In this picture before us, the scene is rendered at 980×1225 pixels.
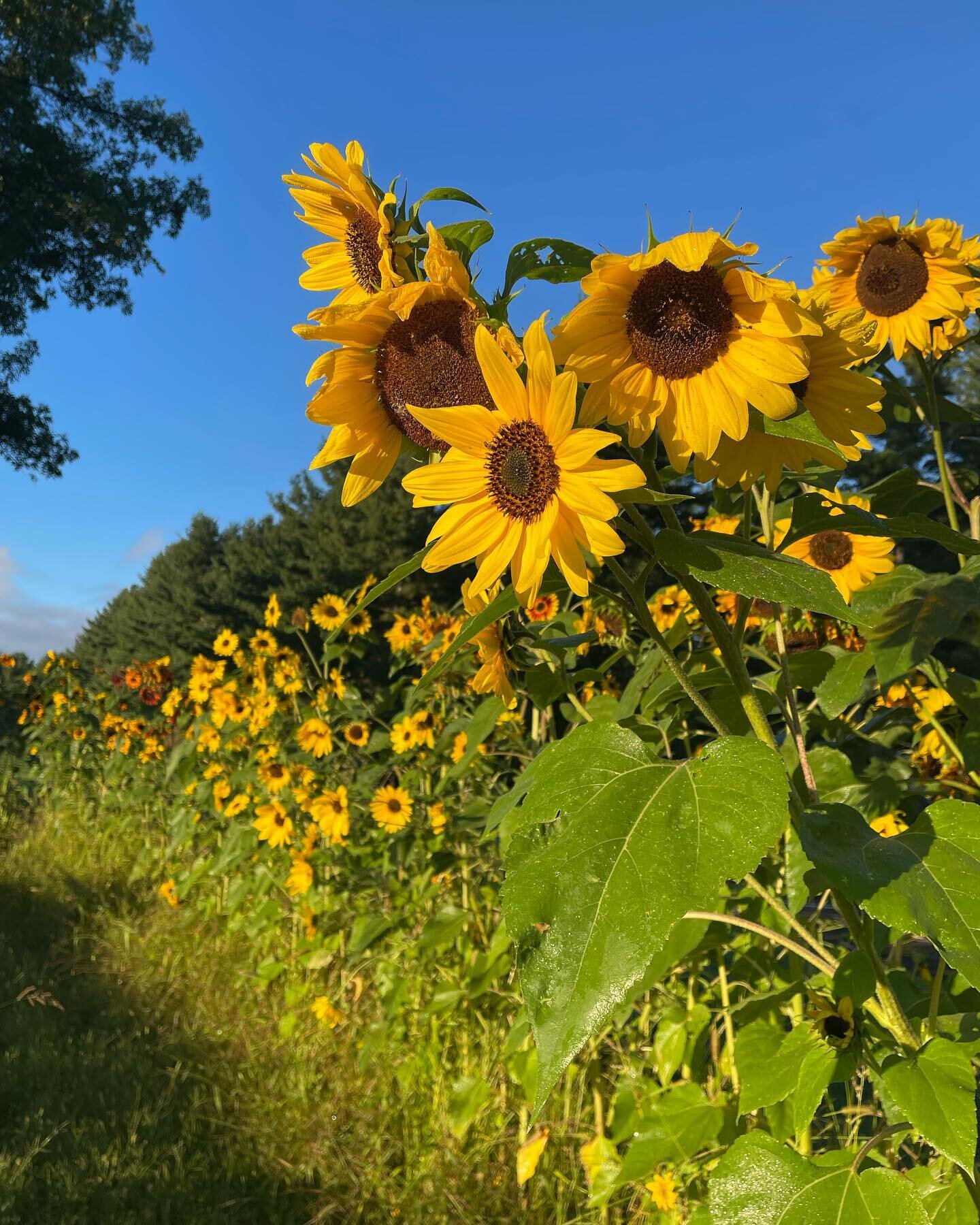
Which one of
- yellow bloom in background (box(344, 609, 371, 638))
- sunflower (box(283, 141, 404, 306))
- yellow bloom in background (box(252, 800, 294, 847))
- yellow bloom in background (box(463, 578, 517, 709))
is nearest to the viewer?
sunflower (box(283, 141, 404, 306))

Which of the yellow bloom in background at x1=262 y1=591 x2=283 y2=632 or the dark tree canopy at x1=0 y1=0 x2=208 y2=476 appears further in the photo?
the dark tree canopy at x1=0 y1=0 x2=208 y2=476

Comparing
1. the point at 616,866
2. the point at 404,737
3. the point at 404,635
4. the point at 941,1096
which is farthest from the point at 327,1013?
the point at 616,866

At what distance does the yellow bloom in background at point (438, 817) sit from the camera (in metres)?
2.41

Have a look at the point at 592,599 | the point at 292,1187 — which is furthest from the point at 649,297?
the point at 292,1187

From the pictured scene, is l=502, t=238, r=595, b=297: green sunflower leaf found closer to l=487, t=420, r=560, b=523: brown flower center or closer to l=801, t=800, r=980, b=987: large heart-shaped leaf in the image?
l=487, t=420, r=560, b=523: brown flower center

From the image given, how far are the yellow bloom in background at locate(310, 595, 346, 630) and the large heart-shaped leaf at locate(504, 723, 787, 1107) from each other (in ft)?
10.4

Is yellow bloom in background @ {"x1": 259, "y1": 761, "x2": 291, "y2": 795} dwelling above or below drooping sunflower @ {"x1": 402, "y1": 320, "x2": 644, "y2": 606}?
below

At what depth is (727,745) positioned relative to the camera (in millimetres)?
648

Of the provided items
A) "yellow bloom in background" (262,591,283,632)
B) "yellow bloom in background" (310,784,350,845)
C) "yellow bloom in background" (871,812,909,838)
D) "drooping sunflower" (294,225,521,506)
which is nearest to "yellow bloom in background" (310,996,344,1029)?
"yellow bloom in background" (310,784,350,845)

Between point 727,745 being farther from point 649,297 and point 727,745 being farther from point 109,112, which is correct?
point 109,112

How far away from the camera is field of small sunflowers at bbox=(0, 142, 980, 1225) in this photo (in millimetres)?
611

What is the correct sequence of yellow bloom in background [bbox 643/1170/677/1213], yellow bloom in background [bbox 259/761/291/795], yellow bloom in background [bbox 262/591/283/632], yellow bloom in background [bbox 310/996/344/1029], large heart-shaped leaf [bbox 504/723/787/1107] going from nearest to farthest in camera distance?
large heart-shaped leaf [bbox 504/723/787/1107] → yellow bloom in background [bbox 643/1170/677/1213] → yellow bloom in background [bbox 310/996/344/1029] → yellow bloom in background [bbox 259/761/291/795] → yellow bloom in background [bbox 262/591/283/632]

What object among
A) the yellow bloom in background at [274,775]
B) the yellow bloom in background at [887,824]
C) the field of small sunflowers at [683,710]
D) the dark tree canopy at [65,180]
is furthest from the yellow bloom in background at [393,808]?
the dark tree canopy at [65,180]

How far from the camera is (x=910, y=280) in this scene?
4.99 feet
